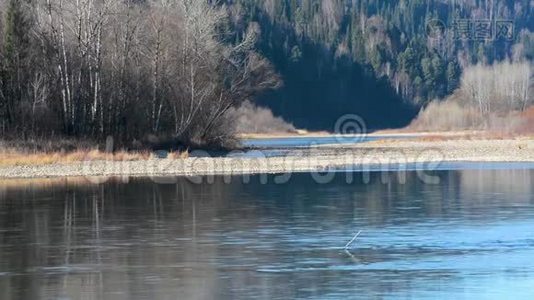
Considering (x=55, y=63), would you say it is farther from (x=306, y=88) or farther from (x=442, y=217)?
(x=306, y=88)

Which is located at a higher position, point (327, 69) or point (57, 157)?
point (327, 69)

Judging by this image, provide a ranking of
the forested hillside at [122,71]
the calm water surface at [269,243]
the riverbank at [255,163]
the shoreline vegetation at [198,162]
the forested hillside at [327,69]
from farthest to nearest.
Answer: the forested hillside at [327,69] < the forested hillside at [122,71] < the shoreline vegetation at [198,162] < the riverbank at [255,163] < the calm water surface at [269,243]

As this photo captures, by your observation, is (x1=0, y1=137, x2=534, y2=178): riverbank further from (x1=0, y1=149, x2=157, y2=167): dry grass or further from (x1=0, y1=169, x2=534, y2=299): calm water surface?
(x1=0, y1=169, x2=534, y2=299): calm water surface

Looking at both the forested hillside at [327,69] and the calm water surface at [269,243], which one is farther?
the forested hillside at [327,69]

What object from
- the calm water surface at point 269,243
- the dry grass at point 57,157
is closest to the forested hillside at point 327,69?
the dry grass at point 57,157

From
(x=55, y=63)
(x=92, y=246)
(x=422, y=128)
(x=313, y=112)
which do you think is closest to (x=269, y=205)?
(x=92, y=246)

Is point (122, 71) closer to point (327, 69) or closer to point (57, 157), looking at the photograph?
point (57, 157)

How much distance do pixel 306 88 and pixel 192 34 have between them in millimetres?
113895

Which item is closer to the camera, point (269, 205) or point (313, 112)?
point (269, 205)

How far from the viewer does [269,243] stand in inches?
836

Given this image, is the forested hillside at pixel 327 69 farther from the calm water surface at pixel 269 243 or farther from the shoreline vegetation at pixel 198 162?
the calm water surface at pixel 269 243

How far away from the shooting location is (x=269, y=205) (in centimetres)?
3038

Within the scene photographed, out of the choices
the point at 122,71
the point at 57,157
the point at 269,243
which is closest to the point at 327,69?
the point at 122,71

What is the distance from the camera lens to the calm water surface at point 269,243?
52.6 ft
